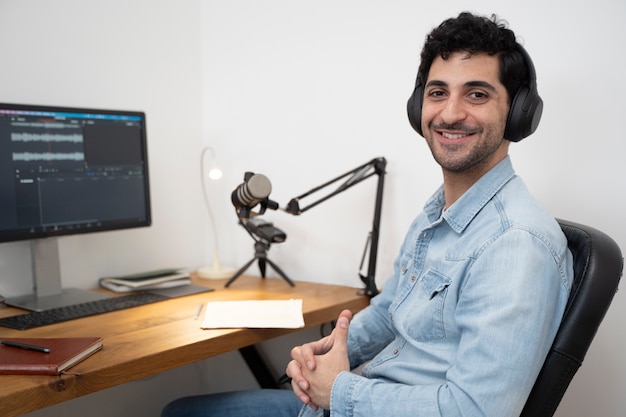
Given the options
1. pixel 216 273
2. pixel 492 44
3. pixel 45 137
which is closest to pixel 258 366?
pixel 216 273

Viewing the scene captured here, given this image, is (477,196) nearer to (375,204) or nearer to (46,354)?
(375,204)

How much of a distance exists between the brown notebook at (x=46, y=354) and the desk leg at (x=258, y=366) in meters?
0.83

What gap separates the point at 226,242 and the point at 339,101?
0.75m

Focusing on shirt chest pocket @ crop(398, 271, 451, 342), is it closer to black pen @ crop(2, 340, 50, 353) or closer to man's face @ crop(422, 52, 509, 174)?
man's face @ crop(422, 52, 509, 174)

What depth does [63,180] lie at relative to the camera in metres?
1.62

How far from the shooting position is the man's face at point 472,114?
114cm

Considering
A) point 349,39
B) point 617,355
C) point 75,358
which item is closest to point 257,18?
point 349,39

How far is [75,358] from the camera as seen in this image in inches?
44.0

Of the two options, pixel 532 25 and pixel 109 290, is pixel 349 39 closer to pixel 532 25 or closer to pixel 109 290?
pixel 532 25

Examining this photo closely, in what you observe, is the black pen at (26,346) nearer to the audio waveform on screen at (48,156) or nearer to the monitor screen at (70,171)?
the monitor screen at (70,171)

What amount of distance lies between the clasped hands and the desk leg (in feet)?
2.65

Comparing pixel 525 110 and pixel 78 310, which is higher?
pixel 525 110

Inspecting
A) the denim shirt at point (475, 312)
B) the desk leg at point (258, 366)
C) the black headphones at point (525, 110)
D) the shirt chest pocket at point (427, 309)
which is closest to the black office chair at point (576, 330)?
the denim shirt at point (475, 312)

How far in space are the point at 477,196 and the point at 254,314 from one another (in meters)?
0.67
